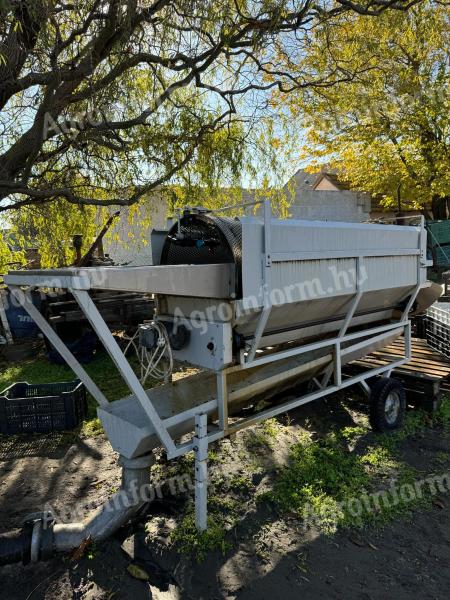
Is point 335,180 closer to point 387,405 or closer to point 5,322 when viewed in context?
point 5,322

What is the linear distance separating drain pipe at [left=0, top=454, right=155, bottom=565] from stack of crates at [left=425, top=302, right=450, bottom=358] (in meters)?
4.33

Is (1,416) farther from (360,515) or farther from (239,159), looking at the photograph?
(239,159)

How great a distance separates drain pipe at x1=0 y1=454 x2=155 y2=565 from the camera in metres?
2.28

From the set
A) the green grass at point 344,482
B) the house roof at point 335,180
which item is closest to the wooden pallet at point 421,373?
the green grass at point 344,482

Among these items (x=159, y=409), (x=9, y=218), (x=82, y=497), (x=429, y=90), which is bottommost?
(x=82, y=497)

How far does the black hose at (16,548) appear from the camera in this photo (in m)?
2.25

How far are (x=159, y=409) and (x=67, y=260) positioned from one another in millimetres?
5553

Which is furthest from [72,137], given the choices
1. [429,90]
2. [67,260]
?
[429,90]

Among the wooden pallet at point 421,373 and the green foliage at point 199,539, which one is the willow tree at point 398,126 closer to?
the wooden pallet at point 421,373

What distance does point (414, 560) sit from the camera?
2.39 m

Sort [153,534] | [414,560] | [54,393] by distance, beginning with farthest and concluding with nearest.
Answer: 1. [54,393]
2. [153,534]
3. [414,560]

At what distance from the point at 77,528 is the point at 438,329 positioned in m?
5.09

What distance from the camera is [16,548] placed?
7.42ft

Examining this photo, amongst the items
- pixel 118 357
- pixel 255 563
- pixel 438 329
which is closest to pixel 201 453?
pixel 255 563
